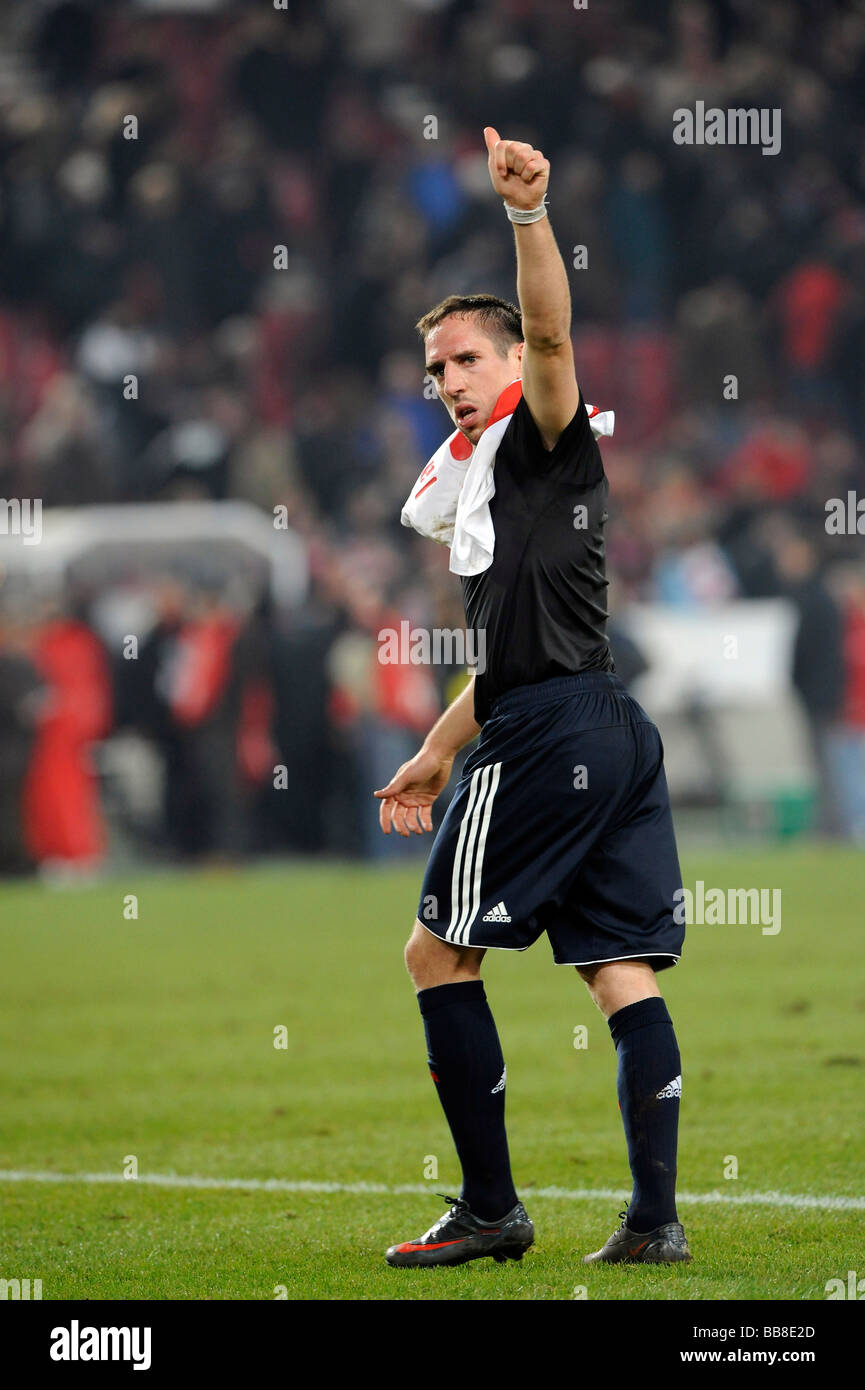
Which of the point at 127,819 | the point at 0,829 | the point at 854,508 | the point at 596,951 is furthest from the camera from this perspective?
the point at 854,508

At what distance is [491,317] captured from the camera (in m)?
4.44

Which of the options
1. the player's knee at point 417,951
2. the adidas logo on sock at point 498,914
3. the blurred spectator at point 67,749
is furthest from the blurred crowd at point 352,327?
the adidas logo on sock at point 498,914

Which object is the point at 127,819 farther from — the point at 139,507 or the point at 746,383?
the point at 746,383

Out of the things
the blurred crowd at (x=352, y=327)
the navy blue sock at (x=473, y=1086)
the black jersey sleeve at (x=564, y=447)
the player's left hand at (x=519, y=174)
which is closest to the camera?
the player's left hand at (x=519, y=174)

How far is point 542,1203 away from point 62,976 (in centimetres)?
568

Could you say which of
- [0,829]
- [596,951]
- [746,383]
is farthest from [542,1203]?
[746,383]

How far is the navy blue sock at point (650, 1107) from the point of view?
14.0 feet

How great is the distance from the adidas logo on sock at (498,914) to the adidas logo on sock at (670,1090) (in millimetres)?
511

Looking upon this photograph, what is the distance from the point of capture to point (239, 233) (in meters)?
21.9

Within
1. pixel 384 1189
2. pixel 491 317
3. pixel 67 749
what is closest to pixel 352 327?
pixel 67 749

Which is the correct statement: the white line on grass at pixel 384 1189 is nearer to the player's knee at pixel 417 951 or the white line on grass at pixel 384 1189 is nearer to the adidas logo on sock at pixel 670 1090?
the adidas logo on sock at pixel 670 1090

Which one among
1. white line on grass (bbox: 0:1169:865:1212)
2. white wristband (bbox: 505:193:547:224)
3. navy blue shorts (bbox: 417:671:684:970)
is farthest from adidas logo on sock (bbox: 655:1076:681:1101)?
white wristband (bbox: 505:193:547:224)

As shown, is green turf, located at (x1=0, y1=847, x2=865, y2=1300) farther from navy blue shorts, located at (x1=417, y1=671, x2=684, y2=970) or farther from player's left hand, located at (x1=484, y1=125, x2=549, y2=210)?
player's left hand, located at (x1=484, y1=125, x2=549, y2=210)

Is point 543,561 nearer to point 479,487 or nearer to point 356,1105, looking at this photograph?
point 479,487
